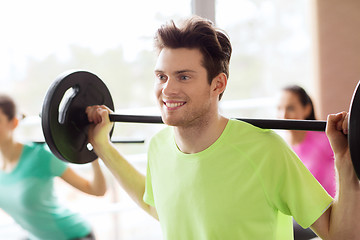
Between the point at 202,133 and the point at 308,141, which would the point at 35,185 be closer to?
the point at 202,133

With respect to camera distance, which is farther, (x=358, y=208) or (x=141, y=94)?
(x=141, y=94)

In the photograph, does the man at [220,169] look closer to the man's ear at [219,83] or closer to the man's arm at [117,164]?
the man's ear at [219,83]

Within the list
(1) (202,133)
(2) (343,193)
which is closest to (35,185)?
(1) (202,133)

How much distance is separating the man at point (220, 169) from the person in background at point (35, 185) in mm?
647

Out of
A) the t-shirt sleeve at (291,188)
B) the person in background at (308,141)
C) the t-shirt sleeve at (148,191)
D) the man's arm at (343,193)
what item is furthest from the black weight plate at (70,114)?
the person in background at (308,141)

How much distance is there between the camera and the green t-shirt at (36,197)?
5.94 ft

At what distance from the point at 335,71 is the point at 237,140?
7.06 ft

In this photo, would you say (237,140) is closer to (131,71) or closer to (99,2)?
(99,2)

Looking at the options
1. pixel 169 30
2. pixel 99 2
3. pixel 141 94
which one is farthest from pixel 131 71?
pixel 169 30

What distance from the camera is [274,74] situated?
379 inches

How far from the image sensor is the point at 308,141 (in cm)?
230

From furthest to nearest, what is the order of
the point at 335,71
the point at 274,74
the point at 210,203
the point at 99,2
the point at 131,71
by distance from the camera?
1. the point at 274,74
2. the point at 131,71
3. the point at 99,2
4. the point at 335,71
5. the point at 210,203

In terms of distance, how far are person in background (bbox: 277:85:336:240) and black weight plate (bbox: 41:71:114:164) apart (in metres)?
1.11

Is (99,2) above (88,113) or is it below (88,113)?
above
